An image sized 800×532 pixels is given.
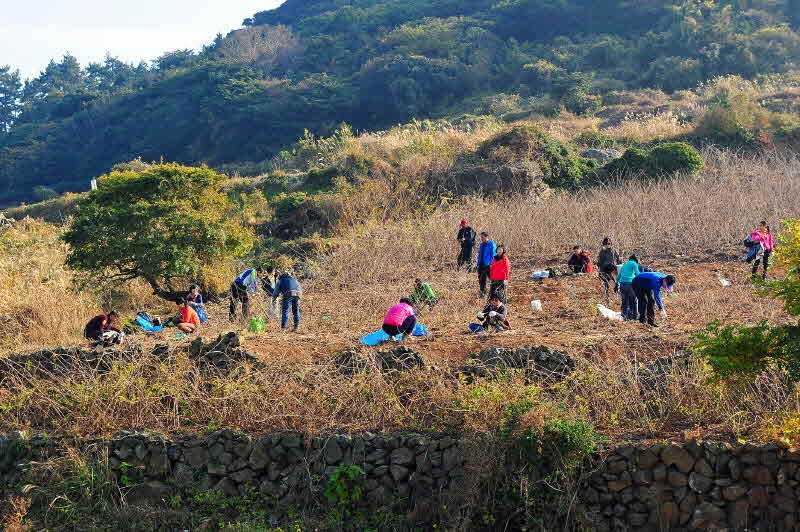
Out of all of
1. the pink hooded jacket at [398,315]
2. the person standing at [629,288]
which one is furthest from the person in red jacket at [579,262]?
the pink hooded jacket at [398,315]

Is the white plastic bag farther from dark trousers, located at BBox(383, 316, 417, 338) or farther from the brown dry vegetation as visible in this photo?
dark trousers, located at BBox(383, 316, 417, 338)

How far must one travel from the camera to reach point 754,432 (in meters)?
7.85

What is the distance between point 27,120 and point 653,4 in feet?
135

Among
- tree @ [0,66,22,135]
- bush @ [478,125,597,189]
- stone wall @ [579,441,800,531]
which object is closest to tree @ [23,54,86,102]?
tree @ [0,66,22,135]

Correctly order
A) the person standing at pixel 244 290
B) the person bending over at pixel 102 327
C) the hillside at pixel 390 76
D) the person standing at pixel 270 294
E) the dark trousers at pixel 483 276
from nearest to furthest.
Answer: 1. the person bending over at pixel 102 327
2. the person standing at pixel 244 290
3. the person standing at pixel 270 294
4. the dark trousers at pixel 483 276
5. the hillside at pixel 390 76

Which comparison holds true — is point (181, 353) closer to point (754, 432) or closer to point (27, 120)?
point (754, 432)

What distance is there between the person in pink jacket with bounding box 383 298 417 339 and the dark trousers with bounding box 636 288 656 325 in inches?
125

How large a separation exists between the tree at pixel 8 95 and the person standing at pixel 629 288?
57.7 metres

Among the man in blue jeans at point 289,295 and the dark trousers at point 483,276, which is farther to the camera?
the dark trousers at point 483,276

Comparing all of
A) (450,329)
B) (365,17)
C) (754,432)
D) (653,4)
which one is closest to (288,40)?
(365,17)

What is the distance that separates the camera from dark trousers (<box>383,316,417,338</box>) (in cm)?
1038

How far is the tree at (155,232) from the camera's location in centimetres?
1520

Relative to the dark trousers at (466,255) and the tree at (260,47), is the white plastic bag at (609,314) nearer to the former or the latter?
the dark trousers at (466,255)

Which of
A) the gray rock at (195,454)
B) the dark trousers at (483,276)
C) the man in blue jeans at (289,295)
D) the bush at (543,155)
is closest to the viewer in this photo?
the gray rock at (195,454)
